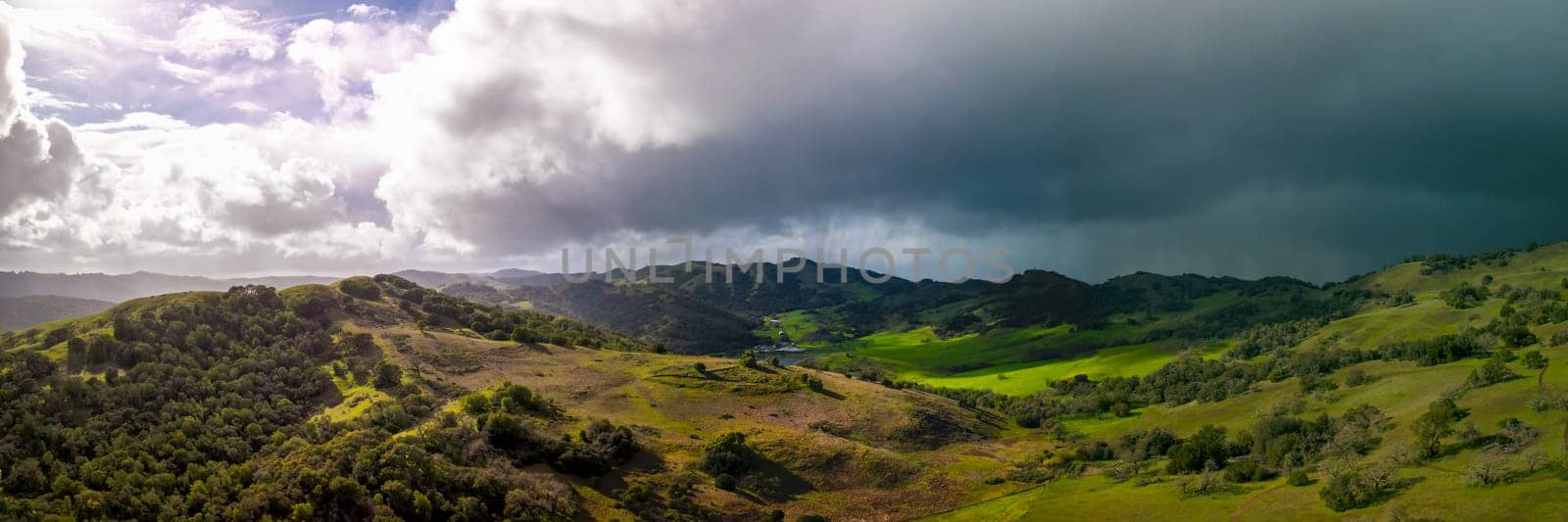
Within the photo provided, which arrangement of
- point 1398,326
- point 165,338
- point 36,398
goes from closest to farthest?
point 36,398
point 165,338
point 1398,326

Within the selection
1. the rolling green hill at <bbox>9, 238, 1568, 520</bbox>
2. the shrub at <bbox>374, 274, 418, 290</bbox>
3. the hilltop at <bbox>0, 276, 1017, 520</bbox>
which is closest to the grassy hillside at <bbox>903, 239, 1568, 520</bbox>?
the rolling green hill at <bbox>9, 238, 1568, 520</bbox>

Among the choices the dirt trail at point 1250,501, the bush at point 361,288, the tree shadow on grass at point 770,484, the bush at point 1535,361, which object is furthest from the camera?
the bush at point 361,288

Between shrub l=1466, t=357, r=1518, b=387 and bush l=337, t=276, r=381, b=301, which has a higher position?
bush l=337, t=276, r=381, b=301

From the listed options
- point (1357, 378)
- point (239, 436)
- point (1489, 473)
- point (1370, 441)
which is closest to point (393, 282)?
point (239, 436)

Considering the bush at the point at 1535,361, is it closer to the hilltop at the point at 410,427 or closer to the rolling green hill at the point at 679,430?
the rolling green hill at the point at 679,430

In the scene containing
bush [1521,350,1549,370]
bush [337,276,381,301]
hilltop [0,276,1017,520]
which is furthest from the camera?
bush [337,276,381,301]

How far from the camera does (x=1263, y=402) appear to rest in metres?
91.5

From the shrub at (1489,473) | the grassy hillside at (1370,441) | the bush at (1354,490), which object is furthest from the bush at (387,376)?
the shrub at (1489,473)

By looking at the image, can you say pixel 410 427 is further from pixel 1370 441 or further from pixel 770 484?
pixel 1370 441

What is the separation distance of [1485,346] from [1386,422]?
3762 centimetres

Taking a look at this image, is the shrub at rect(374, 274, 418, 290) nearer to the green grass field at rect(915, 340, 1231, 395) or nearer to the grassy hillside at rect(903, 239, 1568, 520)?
the grassy hillside at rect(903, 239, 1568, 520)

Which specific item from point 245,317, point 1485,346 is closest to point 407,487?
point 245,317

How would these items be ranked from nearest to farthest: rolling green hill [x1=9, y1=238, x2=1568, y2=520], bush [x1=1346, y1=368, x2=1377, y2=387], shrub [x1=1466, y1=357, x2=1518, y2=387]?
rolling green hill [x1=9, y1=238, x2=1568, y2=520] → shrub [x1=1466, y1=357, x2=1518, y2=387] → bush [x1=1346, y1=368, x2=1377, y2=387]

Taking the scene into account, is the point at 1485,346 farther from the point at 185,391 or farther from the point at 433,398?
the point at 185,391
